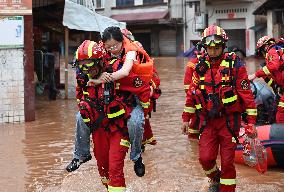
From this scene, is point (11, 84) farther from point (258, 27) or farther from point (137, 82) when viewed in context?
point (258, 27)

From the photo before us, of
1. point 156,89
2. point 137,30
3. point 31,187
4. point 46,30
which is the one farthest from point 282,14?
point 31,187

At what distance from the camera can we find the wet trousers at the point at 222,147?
5.61 m

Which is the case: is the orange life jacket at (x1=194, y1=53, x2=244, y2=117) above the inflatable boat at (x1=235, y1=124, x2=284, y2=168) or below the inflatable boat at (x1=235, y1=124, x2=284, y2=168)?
above

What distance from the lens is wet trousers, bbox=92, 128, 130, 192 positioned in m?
5.12

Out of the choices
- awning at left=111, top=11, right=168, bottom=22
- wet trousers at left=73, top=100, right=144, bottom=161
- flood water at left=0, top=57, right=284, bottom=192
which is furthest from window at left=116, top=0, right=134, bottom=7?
wet trousers at left=73, top=100, right=144, bottom=161

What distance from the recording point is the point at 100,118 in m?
5.29

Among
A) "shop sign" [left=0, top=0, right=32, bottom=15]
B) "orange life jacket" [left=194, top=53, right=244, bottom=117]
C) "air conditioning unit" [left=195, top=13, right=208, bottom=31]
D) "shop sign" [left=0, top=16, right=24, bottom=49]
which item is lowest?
"orange life jacket" [left=194, top=53, right=244, bottom=117]

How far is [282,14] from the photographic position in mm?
30469

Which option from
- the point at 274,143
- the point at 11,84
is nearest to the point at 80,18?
the point at 11,84

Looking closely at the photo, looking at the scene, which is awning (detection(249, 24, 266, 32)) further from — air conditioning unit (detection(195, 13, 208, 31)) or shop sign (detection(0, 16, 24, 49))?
shop sign (detection(0, 16, 24, 49))

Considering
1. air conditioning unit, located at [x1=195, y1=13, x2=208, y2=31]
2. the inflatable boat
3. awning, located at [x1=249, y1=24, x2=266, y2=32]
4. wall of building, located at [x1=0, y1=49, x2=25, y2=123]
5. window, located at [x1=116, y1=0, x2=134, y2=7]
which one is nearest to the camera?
the inflatable boat

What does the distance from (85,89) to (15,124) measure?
6379 millimetres

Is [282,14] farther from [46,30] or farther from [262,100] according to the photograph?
[262,100]

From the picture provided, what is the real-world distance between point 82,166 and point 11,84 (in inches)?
166
